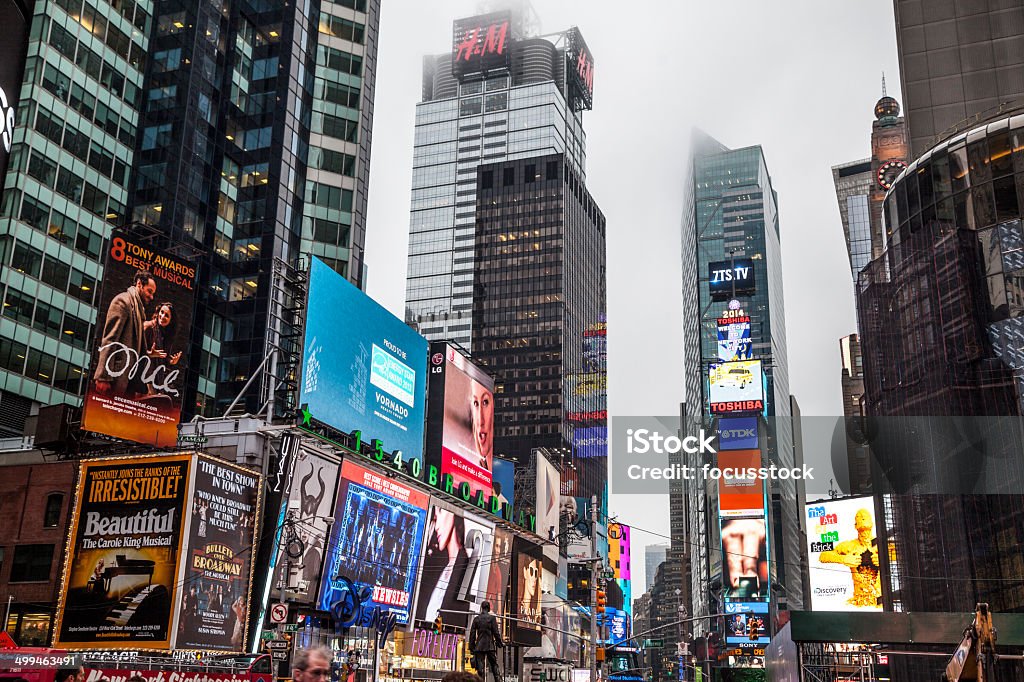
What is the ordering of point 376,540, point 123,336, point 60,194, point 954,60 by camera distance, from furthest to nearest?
point 60,194
point 954,60
point 376,540
point 123,336

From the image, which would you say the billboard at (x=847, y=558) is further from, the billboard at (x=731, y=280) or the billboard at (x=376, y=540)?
the billboard at (x=731, y=280)

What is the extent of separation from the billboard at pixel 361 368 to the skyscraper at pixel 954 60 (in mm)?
29803

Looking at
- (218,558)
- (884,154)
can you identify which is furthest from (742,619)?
(218,558)

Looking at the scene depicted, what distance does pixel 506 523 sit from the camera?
6266cm

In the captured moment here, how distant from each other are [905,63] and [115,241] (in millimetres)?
42005

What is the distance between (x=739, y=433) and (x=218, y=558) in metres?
103

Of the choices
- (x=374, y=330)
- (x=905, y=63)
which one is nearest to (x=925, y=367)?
(x=905, y=63)

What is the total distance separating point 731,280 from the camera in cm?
16988

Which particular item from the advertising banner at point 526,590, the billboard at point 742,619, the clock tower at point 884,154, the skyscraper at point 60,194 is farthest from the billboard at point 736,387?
the skyscraper at point 60,194

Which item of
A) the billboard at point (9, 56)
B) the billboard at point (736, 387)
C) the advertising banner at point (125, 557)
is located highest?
the billboard at point (736, 387)

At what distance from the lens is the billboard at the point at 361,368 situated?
4506 centimetres

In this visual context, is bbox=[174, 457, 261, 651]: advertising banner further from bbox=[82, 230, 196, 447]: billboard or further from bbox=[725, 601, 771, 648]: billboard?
bbox=[725, 601, 771, 648]: billboard

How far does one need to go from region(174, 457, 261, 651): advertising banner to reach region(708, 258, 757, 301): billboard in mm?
139061

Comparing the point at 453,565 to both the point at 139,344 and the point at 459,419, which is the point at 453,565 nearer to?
the point at 459,419
